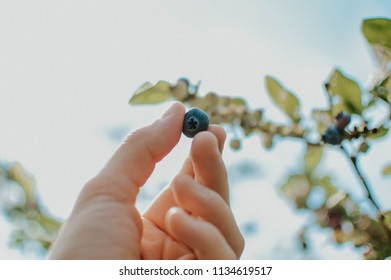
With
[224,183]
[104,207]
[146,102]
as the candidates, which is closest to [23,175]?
[146,102]

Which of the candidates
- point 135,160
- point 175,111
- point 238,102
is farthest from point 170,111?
point 238,102

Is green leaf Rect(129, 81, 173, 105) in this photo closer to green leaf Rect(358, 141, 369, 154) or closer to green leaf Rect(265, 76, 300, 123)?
green leaf Rect(265, 76, 300, 123)

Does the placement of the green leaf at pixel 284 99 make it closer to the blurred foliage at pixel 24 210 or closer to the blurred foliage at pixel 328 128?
the blurred foliage at pixel 328 128

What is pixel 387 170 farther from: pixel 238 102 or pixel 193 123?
pixel 193 123

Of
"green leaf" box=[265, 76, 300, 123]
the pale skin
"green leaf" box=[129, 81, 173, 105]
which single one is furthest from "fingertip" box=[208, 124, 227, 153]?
"green leaf" box=[265, 76, 300, 123]

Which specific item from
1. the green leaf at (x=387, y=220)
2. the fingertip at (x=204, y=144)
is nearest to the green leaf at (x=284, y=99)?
the green leaf at (x=387, y=220)

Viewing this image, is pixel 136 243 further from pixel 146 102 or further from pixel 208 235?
pixel 146 102
